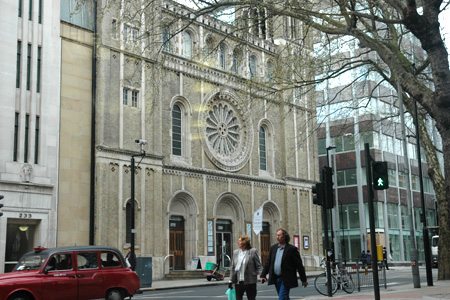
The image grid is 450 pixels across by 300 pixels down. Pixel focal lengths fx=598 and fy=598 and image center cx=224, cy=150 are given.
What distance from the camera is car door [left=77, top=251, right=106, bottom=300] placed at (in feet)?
45.9

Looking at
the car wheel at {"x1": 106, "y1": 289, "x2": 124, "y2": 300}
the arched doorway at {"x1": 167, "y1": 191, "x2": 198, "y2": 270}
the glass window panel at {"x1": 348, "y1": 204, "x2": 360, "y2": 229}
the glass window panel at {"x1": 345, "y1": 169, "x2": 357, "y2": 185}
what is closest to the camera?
the car wheel at {"x1": 106, "y1": 289, "x2": 124, "y2": 300}

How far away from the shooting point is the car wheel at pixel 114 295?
1448cm

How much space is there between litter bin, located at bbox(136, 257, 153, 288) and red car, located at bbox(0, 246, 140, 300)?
10913 mm

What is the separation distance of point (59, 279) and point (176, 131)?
75.9 feet

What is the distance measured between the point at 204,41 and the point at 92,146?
11.5 meters

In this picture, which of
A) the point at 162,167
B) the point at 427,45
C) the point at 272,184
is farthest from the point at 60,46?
the point at 427,45

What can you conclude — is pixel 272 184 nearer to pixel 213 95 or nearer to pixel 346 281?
pixel 213 95

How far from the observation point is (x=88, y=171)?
30516 millimetres

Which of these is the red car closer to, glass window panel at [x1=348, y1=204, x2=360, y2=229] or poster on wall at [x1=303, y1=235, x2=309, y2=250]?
poster on wall at [x1=303, y1=235, x2=309, y2=250]

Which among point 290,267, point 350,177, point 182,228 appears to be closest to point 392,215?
point 350,177

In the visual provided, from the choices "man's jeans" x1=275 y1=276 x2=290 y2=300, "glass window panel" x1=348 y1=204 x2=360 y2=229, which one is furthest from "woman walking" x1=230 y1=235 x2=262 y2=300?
"glass window panel" x1=348 y1=204 x2=360 y2=229

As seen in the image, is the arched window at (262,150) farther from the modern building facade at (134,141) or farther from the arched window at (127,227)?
the arched window at (127,227)

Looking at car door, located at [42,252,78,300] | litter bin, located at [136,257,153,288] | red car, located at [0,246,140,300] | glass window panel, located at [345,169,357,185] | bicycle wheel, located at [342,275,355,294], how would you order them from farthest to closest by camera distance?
1. glass window panel, located at [345,169,357,185]
2. litter bin, located at [136,257,153,288]
3. bicycle wheel, located at [342,275,355,294]
4. car door, located at [42,252,78,300]
5. red car, located at [0,246,140,300]

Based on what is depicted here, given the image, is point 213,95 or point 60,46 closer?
point 60,46
